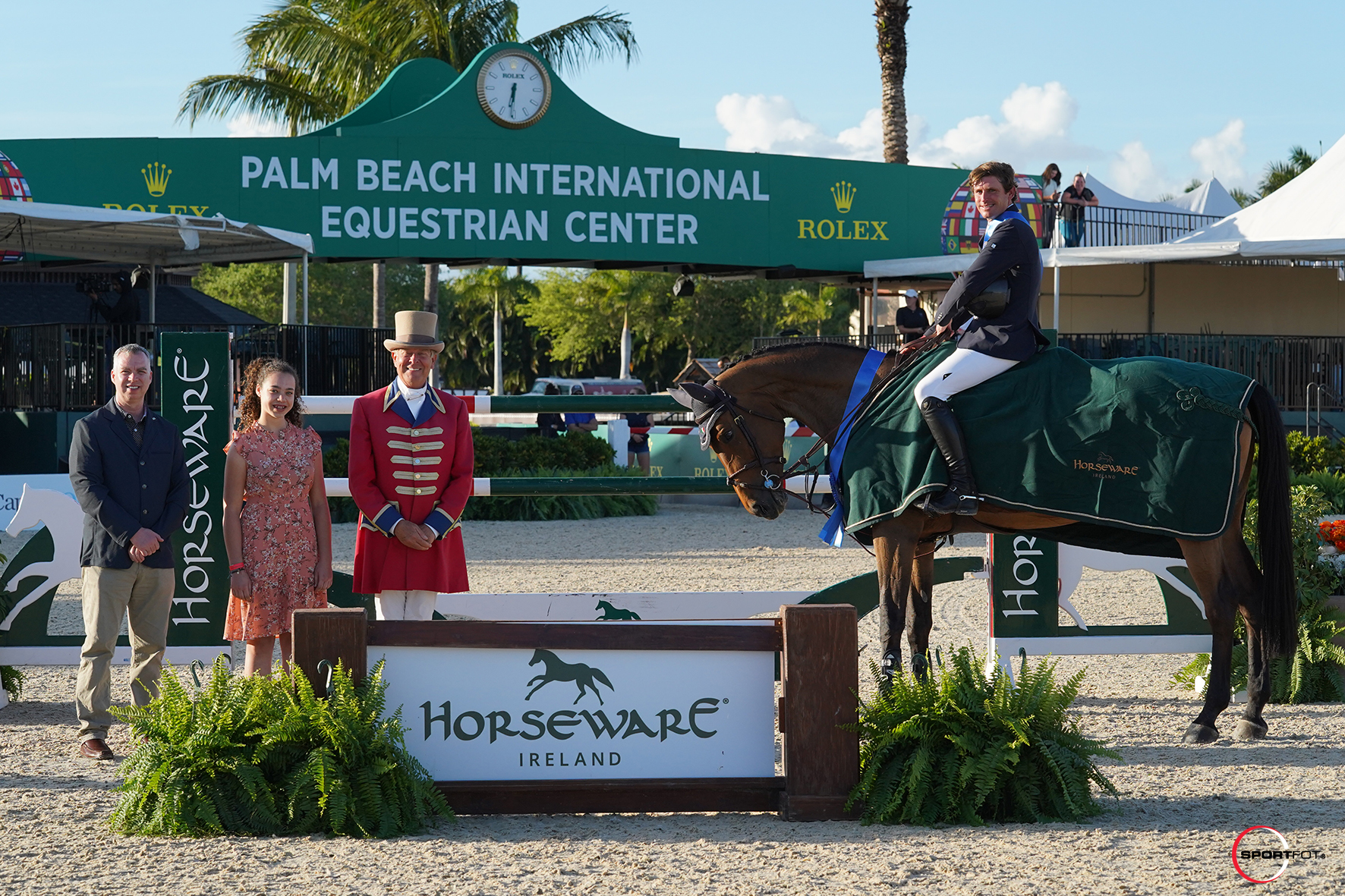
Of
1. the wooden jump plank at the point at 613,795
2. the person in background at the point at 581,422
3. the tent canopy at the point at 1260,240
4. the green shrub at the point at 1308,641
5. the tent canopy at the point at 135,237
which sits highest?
the tent canopy at the point at 1260,240

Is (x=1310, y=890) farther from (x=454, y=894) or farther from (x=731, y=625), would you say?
(x=454, y=894)

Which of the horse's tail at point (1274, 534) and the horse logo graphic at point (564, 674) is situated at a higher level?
the horse's tail at point (1274, 534)

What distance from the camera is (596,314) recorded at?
53.0 m

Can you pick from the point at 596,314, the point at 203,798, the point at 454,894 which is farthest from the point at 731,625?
the point at 596,314

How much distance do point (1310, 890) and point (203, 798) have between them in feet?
11.3

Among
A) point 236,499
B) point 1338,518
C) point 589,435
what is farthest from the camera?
point 589,435

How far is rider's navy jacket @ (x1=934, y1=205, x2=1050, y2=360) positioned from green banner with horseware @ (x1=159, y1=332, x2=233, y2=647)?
11.4ft

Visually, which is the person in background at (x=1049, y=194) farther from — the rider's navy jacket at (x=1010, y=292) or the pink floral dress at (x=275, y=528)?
the pink floral dress at (x=275, y=528)

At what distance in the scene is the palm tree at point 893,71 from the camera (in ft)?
89.3

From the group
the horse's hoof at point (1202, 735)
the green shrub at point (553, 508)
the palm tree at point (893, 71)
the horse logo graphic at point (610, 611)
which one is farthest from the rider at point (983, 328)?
the palm tree at point (893, 71)

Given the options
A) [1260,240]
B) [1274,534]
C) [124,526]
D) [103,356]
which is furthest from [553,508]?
[1260,240]

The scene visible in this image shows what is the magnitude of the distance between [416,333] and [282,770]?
6.41 ft

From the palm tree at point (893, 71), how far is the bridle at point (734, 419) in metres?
22.3

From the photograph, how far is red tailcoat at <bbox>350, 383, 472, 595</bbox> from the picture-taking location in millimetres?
5449
